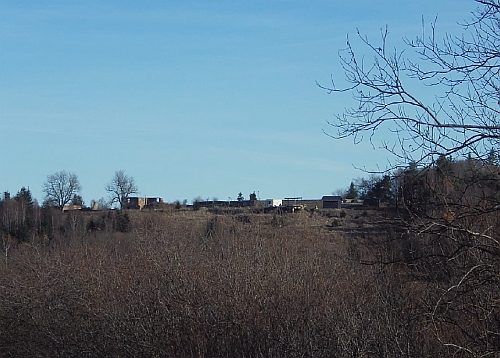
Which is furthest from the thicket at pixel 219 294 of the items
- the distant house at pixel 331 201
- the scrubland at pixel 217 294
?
the distant house at pixel 331 201

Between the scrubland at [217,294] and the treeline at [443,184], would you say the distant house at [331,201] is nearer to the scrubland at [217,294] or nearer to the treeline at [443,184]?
the scrubland at [217,294]

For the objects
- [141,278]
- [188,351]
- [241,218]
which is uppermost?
[241,218]

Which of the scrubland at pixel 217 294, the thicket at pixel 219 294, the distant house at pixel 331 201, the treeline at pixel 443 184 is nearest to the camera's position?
the treeline at pixel 443 184

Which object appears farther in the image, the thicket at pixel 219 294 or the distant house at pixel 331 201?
the distant house at pixel 331 201

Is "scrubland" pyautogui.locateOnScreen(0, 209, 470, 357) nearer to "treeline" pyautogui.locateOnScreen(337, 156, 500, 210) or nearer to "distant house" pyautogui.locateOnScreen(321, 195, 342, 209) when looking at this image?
"treeline" pyautogui.locateOnScreen(337, 156, 500, 210)

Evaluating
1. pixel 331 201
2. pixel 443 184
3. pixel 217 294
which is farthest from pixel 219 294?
pixel 331 201

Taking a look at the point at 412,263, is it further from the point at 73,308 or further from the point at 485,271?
the point at 73,308

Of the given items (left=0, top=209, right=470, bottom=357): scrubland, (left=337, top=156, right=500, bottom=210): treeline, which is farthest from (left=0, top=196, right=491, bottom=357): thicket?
(left=337, top=156, right=500, bottom=210): treeline

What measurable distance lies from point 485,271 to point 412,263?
4.06 feet

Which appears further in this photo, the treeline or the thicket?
the thicket

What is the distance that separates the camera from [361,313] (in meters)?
11.5

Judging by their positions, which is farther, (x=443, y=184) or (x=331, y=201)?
(x=331, y=201)

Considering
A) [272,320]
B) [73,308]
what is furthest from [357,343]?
[73,308]

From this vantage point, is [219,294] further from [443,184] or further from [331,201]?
[331,201]
